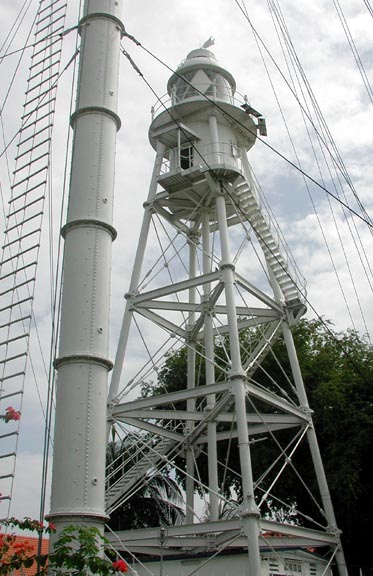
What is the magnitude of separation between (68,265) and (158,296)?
10.2 m

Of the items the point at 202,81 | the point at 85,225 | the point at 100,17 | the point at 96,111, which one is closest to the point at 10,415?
the point at 85,225

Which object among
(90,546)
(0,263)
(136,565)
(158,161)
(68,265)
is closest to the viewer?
(90,546)

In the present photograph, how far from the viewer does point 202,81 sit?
23.1m

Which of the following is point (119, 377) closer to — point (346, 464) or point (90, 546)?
point (346, 464)

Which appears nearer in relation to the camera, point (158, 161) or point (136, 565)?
point (136, 565)

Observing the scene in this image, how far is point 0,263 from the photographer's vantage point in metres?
11.2

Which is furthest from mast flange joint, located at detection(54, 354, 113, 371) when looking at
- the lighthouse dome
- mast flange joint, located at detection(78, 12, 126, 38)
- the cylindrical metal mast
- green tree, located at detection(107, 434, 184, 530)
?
green tree, located at detection(107, 434, 184, 530)

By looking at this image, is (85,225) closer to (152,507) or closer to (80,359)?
(80,359)

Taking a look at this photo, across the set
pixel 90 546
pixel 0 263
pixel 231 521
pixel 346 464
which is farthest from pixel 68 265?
pixel 346 464

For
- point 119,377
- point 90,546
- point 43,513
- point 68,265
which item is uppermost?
point 119,377

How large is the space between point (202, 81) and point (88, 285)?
1543 centimetres

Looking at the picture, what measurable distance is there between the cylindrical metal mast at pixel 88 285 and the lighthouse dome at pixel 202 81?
10845 millimetres

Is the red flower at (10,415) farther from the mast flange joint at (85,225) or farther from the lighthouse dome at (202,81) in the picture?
the lighthouse dome at (202,81)

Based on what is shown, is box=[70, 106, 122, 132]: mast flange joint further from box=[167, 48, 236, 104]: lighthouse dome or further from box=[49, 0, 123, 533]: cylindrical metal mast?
box=[167, 48, 236, 104]: lighthouse dome
